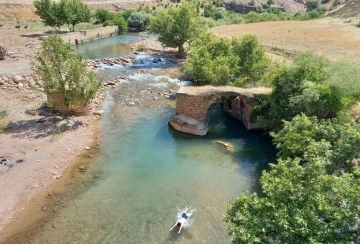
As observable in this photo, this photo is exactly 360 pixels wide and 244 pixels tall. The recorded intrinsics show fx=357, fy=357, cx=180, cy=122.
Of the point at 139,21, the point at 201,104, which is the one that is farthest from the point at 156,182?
the point at 139,21

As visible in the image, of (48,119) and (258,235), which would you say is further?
(48,119)

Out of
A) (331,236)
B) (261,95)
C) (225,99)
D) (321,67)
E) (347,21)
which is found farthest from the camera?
(347,21)

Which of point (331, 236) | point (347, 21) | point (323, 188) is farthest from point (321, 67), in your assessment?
point (347, 21)

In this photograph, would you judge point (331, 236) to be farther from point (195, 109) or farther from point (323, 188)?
point (195, 109)

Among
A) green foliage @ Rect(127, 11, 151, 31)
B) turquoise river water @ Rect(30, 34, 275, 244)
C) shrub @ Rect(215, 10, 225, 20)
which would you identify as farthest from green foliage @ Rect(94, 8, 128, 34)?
turquoise river water @ Rect(30, 34, 275, 244)

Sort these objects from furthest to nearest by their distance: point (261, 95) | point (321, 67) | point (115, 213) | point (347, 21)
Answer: point (347, 21)
point (261, 95)
point (321, 67)
point (115, 213)

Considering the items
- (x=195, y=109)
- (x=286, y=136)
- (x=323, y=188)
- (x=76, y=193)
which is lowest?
(x=76, y=193)

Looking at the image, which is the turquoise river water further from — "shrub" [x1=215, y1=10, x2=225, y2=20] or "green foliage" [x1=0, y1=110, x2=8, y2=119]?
"shrub" [x1=215, y1=10, x2=225, y2=20]

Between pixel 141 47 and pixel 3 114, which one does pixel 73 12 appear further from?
pixel 3 114
